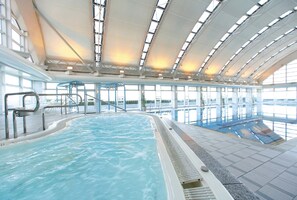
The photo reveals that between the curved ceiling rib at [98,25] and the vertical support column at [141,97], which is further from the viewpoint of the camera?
the vertical support column at [141,97]

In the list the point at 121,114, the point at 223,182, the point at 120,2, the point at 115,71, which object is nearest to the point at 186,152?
the point at 223,182

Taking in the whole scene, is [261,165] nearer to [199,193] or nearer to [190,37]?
[199,193]

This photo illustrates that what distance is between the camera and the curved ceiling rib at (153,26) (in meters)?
7.71

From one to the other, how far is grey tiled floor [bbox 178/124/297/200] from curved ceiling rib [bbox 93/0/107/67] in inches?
305

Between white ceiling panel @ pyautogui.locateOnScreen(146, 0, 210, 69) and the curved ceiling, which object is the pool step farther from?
white ceiling panel @ pyautogui.locateOnScreen(146, 0, 210, 69)

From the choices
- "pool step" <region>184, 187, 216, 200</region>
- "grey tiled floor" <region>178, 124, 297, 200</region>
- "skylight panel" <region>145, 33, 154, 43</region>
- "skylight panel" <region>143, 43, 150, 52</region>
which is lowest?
"grey tiled floor" <region>178, 124, 297, 200</region>

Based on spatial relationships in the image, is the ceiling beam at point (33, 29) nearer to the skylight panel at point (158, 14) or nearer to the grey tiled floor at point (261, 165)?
the skylight panel at point (158, 14)

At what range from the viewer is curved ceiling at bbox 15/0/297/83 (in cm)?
739

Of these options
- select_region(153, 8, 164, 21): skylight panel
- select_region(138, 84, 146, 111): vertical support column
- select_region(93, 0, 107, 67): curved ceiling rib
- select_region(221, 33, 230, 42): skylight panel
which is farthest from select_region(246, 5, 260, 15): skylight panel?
select_region(138, 84, 146, 111): vertical support column

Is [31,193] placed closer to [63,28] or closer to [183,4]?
[63,28]

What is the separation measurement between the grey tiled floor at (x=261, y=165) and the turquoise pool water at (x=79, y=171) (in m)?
1.00

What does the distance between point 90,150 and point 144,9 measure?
7499mm

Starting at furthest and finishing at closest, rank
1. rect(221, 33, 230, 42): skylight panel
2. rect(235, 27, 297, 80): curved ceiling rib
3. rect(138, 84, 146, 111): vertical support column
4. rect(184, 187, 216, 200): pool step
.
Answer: rect(138, 84, 146, 111): vertical support column, rect(235, 27, 297, 80): curved ceiling rib, rect(221, 33, 230, 42): skylight panel, rect(184, 187, 216, 200): pool step

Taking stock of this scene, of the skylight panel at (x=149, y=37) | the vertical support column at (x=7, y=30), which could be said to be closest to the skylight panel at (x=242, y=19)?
the skylight panel at (x=149, y=37)
